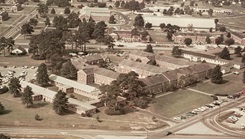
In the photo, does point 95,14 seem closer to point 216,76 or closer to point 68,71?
point 68,71

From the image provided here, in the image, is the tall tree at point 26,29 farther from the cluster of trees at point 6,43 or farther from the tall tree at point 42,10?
the tall tree at point 42,10

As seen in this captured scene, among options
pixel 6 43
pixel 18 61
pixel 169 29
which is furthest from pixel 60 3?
pixel 18 61

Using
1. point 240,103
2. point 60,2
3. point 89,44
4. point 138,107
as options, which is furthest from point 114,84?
point 60,2

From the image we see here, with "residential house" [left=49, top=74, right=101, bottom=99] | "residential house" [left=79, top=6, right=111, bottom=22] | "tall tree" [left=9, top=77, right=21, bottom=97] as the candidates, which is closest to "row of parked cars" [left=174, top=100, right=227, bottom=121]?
"residential house" [left=49, top=74, right=101, bottom=99]

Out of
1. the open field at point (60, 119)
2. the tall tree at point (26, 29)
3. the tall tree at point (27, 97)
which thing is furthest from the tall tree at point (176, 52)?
the tall tree at point (27, 97)

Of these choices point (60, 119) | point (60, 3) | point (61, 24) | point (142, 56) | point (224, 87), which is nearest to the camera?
point (60, 119)

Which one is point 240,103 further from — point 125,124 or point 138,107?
point 125,124
